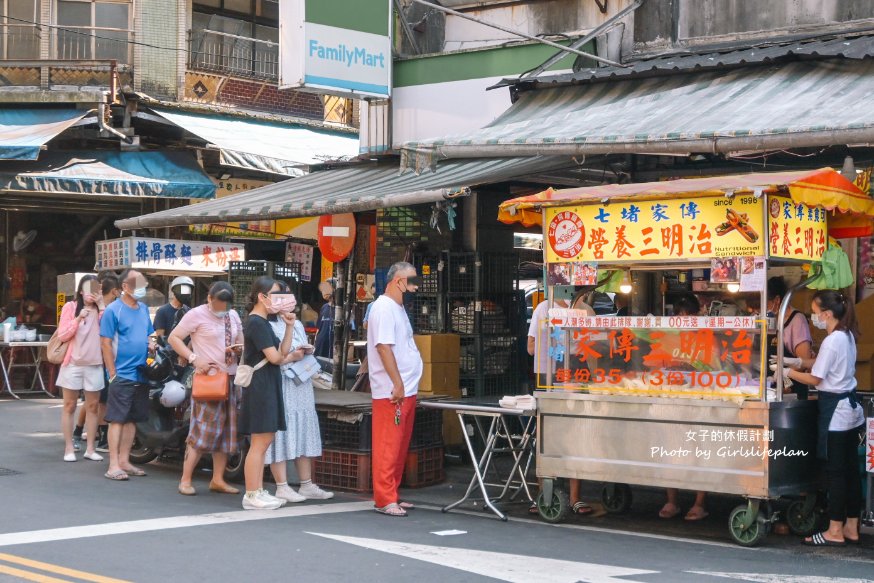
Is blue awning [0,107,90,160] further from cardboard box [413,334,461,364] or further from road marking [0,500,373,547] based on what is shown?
road marking [0,500,373,547]

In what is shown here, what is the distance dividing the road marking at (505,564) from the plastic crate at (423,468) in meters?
2.55

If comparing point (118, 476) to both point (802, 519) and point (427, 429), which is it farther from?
point (802, 519)

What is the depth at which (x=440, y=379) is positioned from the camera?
40.7ft

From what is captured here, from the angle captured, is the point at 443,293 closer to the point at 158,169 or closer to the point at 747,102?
the point at 747,102

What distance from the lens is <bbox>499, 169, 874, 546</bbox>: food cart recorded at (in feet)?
26.8

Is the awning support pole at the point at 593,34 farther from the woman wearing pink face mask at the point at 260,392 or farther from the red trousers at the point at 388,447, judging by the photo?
the red trousers at the point at 388,447

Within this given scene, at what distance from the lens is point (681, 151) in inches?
366

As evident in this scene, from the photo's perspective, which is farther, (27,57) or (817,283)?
(27,57)

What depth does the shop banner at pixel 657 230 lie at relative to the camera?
8195mm

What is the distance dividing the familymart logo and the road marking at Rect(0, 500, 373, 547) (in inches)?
202

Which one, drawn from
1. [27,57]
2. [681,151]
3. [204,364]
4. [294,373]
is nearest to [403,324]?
[294,373]

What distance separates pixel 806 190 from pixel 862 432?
6.12ft

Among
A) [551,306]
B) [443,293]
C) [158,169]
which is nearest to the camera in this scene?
[551,306]

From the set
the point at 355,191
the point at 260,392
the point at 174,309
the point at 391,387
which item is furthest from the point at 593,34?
the point at 260,392
